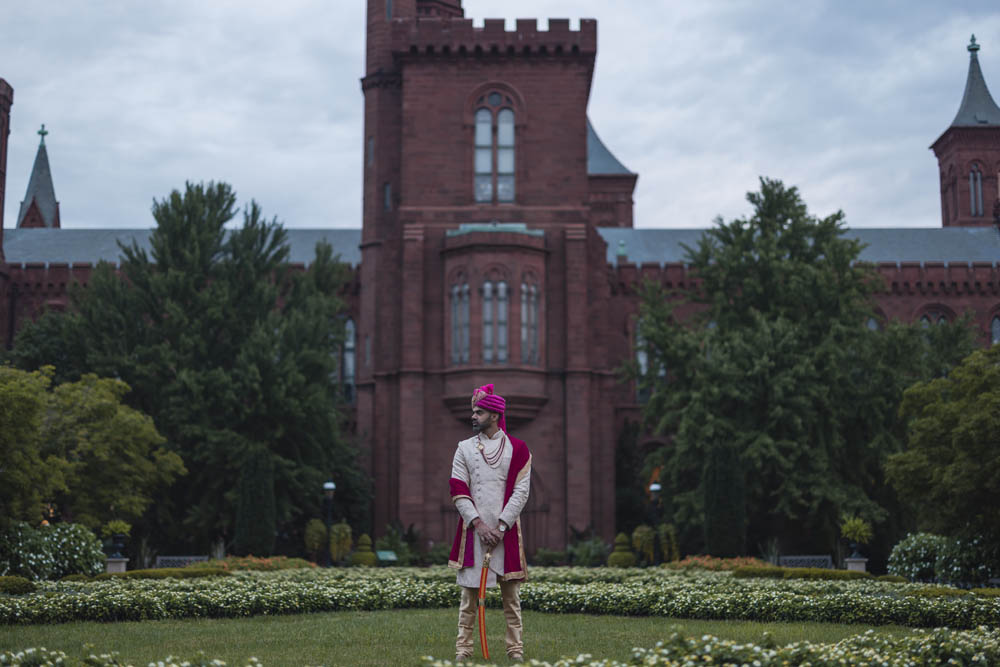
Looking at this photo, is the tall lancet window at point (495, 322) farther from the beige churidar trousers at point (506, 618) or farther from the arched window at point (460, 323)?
the beige churidar trousers at point (506, 618)

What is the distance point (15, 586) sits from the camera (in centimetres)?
1547

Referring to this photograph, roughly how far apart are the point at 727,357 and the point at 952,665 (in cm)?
2458

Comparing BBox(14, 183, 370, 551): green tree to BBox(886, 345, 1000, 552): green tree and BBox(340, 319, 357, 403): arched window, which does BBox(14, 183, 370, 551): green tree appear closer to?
BBox(340, 319, 357, 403): arched window

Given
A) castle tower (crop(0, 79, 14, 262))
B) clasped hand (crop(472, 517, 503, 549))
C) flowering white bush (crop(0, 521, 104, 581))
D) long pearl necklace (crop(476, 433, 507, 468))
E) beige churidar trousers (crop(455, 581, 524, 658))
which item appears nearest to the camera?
beige churidar trousers (crop(455, 581, 524, 658))

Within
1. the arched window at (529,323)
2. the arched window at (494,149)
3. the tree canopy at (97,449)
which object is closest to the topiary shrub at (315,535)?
the tree canopy at (97,449)

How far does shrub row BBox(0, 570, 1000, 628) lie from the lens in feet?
43.8

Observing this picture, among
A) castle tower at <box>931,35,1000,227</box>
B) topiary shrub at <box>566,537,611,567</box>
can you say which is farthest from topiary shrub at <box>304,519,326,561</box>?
castle tower at <box>931,35,1000,227</box>

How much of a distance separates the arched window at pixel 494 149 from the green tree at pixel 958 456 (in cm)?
1655

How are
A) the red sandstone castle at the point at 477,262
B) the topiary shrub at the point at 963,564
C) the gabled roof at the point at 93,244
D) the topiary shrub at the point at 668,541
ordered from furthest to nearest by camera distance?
the gabled roof at the point at 93,244 → the red sandstone castle at the point at 477,262 → the topiary shrub at the point at 668,541 → the topiary shrub at the point at 963,564

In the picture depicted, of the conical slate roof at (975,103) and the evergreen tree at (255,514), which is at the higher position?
the conical slate roof at (975,103)

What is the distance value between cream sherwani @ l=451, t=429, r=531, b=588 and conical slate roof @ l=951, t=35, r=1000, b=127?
5691 cm

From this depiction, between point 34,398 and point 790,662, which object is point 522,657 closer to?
point 790,662

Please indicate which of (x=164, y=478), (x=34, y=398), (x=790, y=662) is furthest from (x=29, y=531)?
(x=790, y=662)

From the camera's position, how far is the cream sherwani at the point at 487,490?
33.1 ft
